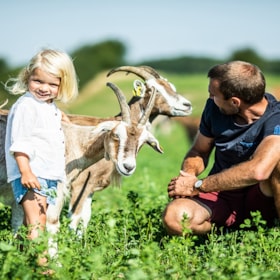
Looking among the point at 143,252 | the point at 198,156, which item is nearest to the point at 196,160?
the point at 198,156

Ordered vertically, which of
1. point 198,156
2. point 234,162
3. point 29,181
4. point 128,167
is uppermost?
point 29,181

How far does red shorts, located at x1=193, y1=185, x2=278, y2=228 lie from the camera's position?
18.9ft

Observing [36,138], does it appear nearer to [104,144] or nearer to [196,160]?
[104,144]

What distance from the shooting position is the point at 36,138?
5.08 metres

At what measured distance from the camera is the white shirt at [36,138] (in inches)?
196

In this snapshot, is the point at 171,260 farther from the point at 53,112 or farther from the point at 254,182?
the point at 53,112

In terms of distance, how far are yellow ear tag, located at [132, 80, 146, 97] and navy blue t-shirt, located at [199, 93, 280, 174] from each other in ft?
9.25

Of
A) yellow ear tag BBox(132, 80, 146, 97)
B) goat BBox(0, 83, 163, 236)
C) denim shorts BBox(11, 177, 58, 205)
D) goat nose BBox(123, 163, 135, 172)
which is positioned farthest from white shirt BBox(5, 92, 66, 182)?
yellow ear tag BBox(132, 80, 146, 97)

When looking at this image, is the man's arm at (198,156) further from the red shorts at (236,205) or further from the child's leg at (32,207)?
the child's leg at (32,207)

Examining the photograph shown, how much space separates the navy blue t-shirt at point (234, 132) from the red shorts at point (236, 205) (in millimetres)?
266

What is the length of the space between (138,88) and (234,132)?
329 cm

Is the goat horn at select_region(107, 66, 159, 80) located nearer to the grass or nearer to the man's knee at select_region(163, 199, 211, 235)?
the grass

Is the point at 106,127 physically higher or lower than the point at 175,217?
higher

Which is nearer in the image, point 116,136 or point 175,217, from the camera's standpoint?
point 175,217
